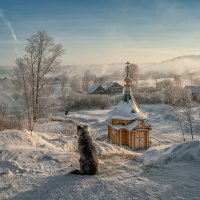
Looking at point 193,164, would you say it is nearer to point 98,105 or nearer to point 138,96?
point 98,105

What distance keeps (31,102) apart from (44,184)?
2363cm

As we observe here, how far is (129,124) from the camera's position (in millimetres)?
22641

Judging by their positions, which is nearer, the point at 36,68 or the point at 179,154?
the point at 179,154

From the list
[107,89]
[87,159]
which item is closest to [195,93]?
[107,89]

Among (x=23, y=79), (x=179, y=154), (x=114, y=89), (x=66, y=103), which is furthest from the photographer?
(x=114, y=89)

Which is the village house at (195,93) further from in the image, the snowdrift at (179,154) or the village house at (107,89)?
the snowdrift at (179,154)

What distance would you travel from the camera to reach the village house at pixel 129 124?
22562mm

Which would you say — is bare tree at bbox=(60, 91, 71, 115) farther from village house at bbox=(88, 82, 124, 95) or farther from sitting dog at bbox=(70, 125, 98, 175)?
sitting dog at bbox=(70, 125, 98, 175)

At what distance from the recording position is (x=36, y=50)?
2919 centimetres

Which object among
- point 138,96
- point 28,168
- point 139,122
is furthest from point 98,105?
point 28,168

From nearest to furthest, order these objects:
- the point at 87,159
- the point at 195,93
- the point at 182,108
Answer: the point at 87,159
the point at 182,108
the point at 195,93

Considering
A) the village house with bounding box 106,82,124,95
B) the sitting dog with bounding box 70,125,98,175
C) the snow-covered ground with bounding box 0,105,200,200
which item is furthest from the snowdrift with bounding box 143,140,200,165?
the village house with bounding box 106,82,124,95

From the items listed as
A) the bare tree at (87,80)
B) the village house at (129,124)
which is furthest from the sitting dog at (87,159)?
the bare tree at (87,80)

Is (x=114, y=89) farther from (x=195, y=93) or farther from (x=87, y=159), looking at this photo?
(x=87, y=159)
